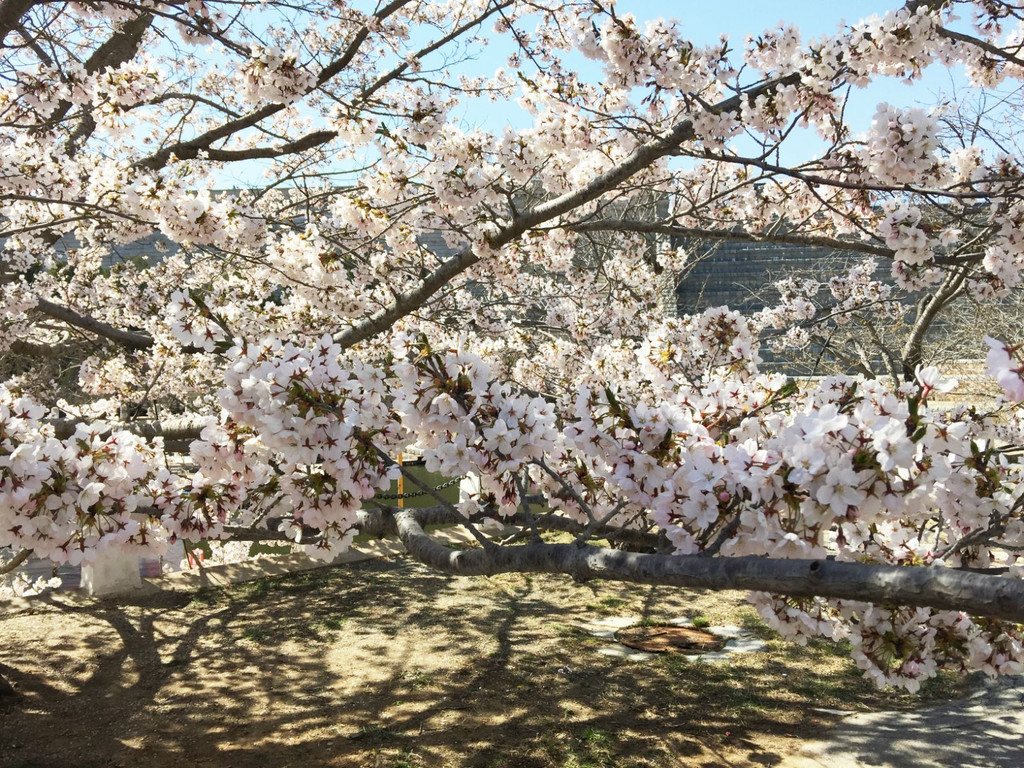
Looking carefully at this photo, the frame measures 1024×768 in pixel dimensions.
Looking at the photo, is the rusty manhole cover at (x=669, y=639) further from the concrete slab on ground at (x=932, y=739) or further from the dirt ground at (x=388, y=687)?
the concrete slab on ground at (x=932, y=739)

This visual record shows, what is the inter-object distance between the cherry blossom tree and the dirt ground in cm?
120

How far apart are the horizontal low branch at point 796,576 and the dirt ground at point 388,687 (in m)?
1.96

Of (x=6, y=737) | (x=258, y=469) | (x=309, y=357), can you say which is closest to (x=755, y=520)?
(x=309, y=357)

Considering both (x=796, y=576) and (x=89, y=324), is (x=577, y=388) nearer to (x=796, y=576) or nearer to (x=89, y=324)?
(x=796, y=576)

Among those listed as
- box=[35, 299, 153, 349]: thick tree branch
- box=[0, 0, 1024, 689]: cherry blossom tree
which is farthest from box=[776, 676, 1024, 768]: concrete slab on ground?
box=[35, 299, 153, 349]: thick tree branch

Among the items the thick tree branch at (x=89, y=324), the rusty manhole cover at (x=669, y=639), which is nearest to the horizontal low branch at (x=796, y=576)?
the rusty manhole cover at (x=669, y=639)

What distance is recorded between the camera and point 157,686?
4.75 metres

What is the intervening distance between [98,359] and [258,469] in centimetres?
572

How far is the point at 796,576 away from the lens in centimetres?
167

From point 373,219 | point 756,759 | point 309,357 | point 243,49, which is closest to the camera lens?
point 309,357

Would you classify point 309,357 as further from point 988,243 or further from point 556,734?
point 988,243

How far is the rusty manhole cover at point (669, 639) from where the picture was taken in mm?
5500

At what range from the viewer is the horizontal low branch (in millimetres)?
1424

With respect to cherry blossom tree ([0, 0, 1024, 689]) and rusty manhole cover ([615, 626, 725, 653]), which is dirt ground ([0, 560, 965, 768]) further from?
cherry blossom tree ([0, 0, 1024, 689])
